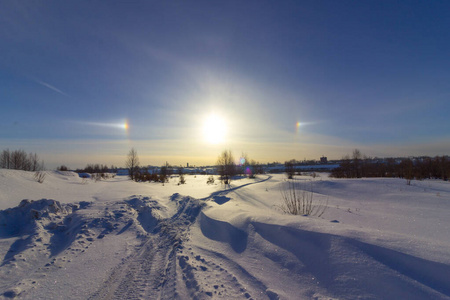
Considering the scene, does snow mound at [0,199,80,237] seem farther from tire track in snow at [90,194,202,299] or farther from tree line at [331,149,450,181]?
tree line at [331,149,450,181]

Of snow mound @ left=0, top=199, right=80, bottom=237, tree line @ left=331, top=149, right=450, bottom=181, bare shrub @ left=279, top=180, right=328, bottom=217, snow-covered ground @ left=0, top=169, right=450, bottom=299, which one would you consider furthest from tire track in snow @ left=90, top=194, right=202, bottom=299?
tree line @ left=331, top=149, right=450, bottom=181

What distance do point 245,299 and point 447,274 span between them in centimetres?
207

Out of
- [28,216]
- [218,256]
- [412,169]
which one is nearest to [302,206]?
[218,256]

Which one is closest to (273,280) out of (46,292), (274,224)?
(274,224)

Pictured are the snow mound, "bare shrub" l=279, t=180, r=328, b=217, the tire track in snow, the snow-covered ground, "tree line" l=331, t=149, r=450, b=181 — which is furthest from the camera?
"tree line" l=331, t=149, r=450, b=181

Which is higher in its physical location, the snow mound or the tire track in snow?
the snow mound

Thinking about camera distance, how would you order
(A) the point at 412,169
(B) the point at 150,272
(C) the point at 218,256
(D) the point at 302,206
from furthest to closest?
(A) the point at 412,169
(D) the point at 302,206
(C) the point at 218,256
(B) the point at 150,272

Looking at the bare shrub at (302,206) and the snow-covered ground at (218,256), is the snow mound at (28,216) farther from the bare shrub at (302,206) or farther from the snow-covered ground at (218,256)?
the bare shrub at (302,206)

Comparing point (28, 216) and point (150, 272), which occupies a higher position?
point (28, 216)

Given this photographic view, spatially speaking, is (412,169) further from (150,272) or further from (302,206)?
(150,272)

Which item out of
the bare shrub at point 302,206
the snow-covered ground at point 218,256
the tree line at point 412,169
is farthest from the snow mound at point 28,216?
the tree line at point 412,169

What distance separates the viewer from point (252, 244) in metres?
3.50

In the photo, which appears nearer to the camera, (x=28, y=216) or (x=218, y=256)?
(x=218, y=256)

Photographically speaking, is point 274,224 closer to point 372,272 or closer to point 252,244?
point 252,244
